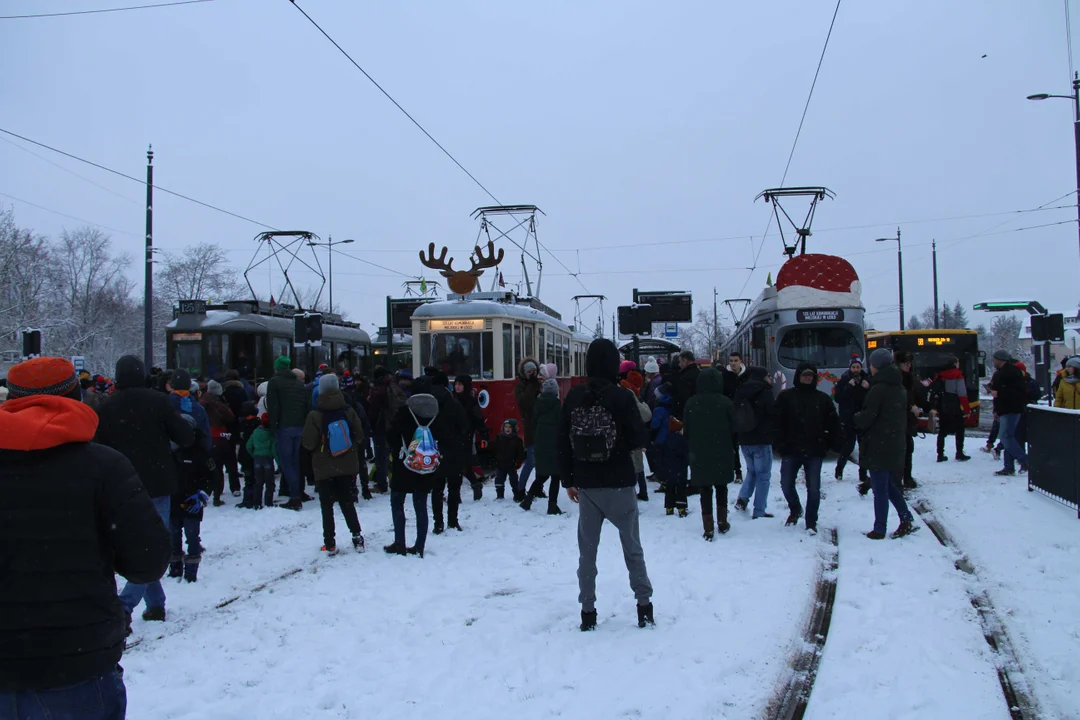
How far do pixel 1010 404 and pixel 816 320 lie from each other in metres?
5.11

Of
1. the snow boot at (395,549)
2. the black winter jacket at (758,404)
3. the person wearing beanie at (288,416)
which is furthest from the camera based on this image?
the person wearing beanie at (288,416)

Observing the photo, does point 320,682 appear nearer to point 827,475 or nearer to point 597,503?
point 597,503

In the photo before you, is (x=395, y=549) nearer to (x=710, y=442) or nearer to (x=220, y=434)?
(x=710, y=442)

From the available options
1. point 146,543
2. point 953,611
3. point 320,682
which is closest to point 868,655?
point 953,611

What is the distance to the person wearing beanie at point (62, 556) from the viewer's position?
8.27ft

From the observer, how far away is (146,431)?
584 cm

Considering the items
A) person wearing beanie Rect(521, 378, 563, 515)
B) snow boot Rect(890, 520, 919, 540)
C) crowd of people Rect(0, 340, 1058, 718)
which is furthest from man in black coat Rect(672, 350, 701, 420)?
snow boot Rect(890, 520, 919, 540)

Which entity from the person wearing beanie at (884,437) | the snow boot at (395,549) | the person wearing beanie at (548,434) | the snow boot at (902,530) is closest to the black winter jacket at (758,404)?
the person wearing beanie at (884,437)

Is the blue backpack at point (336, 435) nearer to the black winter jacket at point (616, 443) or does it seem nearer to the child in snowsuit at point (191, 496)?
the child in snowsuit at point (191, 496)

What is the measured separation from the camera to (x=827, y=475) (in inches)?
496

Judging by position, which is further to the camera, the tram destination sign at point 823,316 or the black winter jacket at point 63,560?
the tram destination sign at point 823,316

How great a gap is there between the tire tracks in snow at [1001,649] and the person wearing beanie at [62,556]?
14.0 ft

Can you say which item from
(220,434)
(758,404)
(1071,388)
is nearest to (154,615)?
(220,434)

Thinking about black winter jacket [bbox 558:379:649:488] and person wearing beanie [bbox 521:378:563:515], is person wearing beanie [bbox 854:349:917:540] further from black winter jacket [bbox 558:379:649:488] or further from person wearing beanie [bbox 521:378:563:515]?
person wearing beanie [bbox 521:378:563:515]
